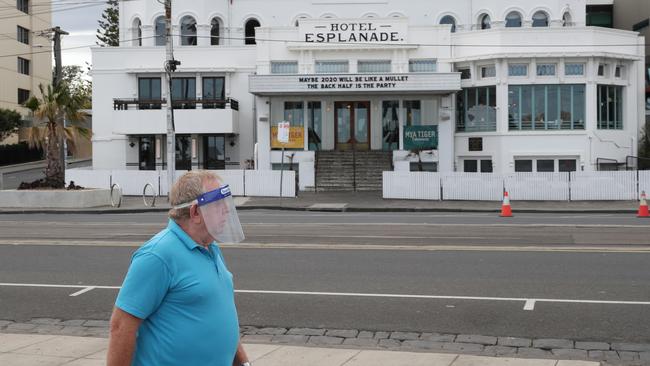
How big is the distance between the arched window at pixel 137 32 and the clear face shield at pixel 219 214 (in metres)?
43.0

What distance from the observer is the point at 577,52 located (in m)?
36.5

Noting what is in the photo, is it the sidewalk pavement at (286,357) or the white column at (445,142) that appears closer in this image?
the sidewalk pavement at (286,357)

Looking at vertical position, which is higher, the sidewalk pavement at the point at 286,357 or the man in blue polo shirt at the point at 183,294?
the man in blue polo shirt at the point at 183,294

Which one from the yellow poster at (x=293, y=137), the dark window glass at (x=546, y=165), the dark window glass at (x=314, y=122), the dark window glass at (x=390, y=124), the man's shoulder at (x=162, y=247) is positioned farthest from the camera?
the dark window glass at (x=314, y=122)

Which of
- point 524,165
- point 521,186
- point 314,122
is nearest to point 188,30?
point 314,122

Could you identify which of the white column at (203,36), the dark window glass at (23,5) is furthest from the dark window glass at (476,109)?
the dark window glass at (23,5)

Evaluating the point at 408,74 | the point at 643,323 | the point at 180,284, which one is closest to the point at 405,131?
the point at 408,74

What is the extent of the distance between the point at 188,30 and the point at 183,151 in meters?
8.06

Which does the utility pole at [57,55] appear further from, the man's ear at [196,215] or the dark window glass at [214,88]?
the man's ear at [196,215]

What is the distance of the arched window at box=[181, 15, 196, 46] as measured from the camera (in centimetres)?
4416

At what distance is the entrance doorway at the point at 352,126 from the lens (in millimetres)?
38469

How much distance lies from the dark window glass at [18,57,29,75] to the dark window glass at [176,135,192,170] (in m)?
28.9

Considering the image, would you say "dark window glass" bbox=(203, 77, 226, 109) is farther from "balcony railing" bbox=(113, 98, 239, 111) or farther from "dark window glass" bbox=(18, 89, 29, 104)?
"dark window glass" bbox=(18, 89, 29, 104)

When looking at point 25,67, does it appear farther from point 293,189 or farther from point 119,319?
point 119,319
